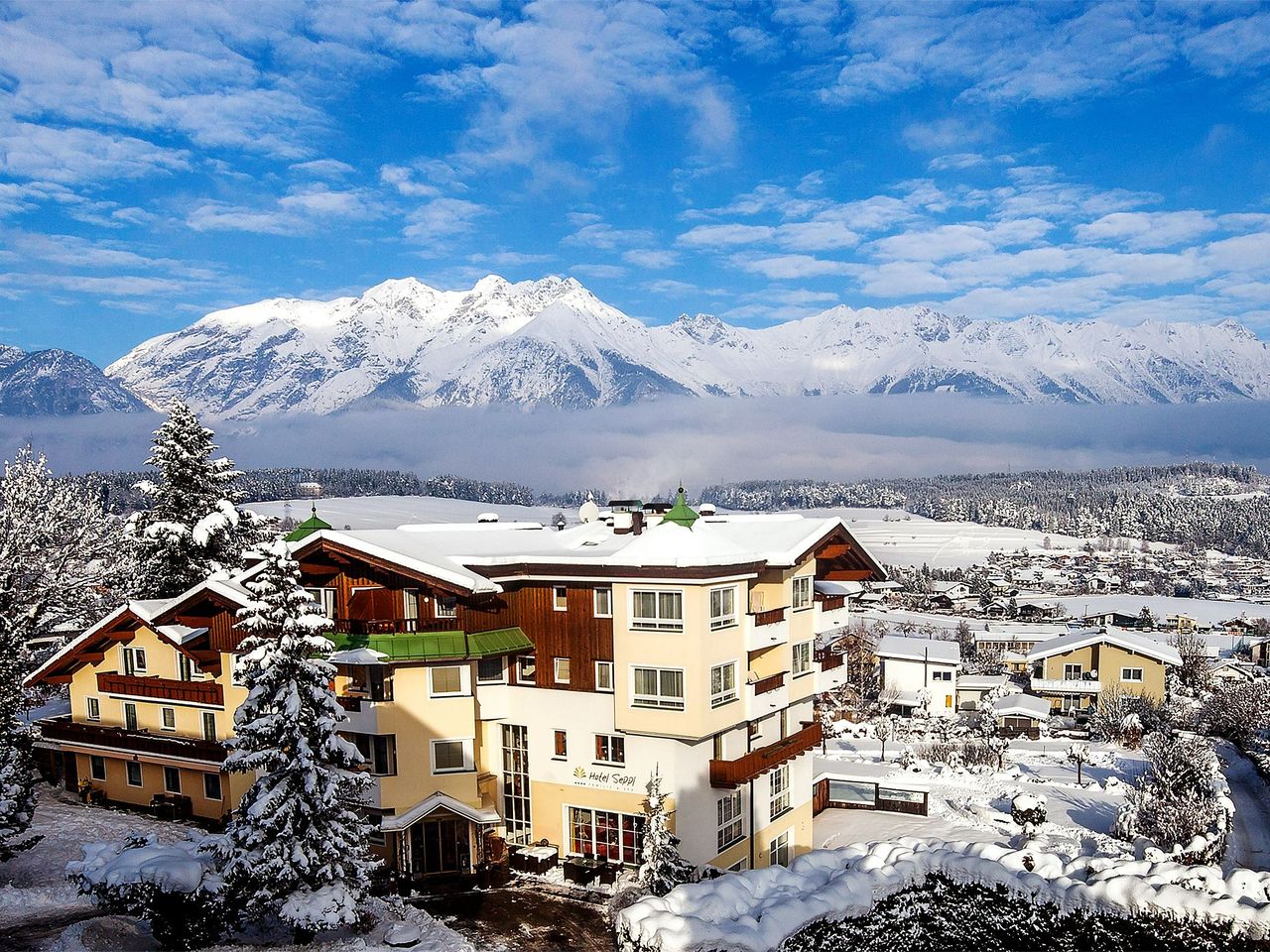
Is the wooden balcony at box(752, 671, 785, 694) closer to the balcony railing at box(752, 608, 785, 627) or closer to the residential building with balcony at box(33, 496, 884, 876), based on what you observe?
the residential building with balcony at box(33, 496, 884, 876)

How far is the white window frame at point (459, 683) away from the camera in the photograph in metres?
27.4

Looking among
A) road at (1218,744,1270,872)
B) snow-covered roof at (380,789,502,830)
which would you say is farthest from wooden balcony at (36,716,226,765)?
road at (1218,744,1270,872)

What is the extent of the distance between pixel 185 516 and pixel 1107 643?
255ft

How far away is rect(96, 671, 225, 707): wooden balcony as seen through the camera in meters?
31.4

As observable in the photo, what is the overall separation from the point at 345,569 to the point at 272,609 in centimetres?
928

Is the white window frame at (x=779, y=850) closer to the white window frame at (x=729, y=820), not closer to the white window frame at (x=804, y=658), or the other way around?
the white window frame at (x=729, y=820)

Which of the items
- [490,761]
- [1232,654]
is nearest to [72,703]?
[490,761]

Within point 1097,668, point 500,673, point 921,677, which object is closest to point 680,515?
point 500,673

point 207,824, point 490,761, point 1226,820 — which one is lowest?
point 1226,820

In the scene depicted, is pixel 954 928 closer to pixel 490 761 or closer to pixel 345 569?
pixel 490 761

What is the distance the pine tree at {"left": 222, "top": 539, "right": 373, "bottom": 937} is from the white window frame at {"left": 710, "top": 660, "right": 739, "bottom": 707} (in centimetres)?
1120

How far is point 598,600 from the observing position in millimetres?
28109

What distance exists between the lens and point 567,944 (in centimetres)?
2209

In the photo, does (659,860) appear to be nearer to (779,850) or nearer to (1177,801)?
(779,850)
